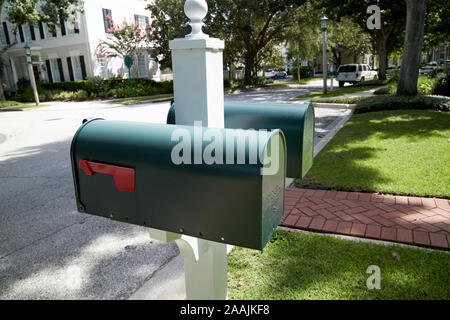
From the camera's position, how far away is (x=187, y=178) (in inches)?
51.3

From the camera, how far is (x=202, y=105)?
1643 mm

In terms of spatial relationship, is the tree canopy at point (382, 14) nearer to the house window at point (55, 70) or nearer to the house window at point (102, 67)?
the house window at point (102, 67)

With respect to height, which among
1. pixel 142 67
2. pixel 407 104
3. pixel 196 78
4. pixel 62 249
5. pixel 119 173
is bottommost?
pixel 62 249

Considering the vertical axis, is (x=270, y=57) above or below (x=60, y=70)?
above

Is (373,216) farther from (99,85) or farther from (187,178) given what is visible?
(99,85)

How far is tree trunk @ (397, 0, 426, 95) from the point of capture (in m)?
11.1

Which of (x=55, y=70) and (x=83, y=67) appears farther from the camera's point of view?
(x=55, y=70)

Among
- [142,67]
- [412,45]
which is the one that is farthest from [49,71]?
[412,45]

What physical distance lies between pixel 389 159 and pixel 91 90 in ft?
77.1

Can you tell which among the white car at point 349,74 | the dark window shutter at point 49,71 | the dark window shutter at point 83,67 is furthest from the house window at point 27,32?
the white car at point 349,74

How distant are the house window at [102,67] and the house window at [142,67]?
118 inches

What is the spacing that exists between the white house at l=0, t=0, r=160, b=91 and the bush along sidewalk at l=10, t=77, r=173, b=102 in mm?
1608

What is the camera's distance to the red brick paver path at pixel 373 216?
11.2 feet

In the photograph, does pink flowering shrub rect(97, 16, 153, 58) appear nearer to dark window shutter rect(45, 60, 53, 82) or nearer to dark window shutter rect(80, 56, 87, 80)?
dark window shutter rect(80, 56, 87, 80)
